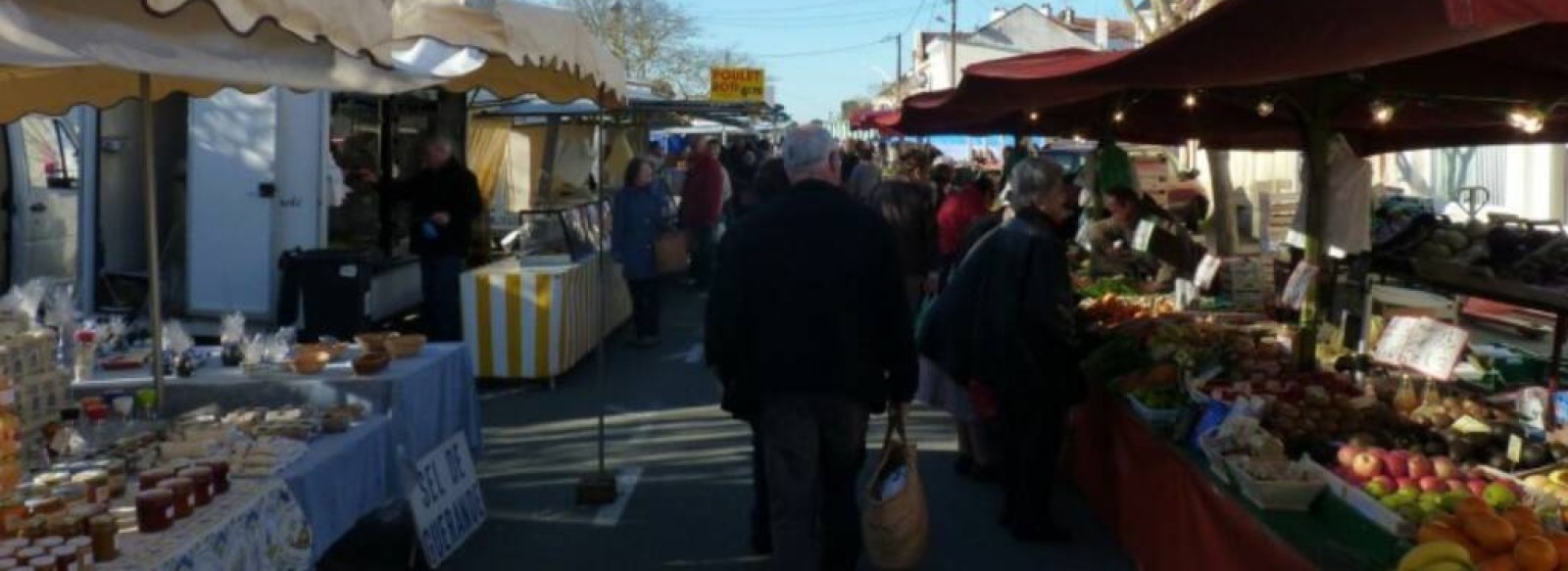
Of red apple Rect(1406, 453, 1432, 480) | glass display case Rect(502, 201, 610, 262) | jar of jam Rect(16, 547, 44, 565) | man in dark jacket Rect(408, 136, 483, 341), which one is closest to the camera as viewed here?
jar of jam Rect(16, 547, 44, 565)

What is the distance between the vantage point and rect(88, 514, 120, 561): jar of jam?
11.3ft

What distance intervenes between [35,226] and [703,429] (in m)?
6.28

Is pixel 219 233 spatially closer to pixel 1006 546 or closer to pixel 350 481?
pixel 350 481

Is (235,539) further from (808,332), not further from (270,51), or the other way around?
(808,332)

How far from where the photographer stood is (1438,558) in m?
3.42

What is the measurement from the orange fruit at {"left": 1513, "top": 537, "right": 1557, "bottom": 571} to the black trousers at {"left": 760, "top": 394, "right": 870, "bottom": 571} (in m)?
1.92

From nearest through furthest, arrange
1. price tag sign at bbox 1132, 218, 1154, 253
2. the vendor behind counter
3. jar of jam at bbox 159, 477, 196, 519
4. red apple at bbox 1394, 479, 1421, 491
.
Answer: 1. jar of jam at bbox 159, 477, 196, 519
2. red apple at bbox 1394, 479, 1421, 491
3. price tag sign at bbox 1132, 218, 1154, 253
4. the vendor behind counter

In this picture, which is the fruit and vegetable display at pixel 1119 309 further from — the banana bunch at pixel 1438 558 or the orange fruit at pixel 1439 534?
the banana bunch at pixel 1438 558

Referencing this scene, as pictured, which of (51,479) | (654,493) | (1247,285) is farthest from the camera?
(1247,285)

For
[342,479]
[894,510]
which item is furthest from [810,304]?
[342,479]

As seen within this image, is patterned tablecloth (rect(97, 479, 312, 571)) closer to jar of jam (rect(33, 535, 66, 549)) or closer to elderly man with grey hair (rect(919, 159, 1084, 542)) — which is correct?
jar of jam (rect(33, 535, 66, 549))

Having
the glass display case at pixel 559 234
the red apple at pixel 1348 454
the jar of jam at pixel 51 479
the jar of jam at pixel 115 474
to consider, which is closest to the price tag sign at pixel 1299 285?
the red apple at pixel 1348 454

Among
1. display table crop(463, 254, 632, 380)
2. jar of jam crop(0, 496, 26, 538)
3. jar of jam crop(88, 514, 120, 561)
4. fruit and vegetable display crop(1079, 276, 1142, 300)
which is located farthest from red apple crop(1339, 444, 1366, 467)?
display table crop(463, 254, 632, 380)

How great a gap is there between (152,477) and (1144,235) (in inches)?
285
